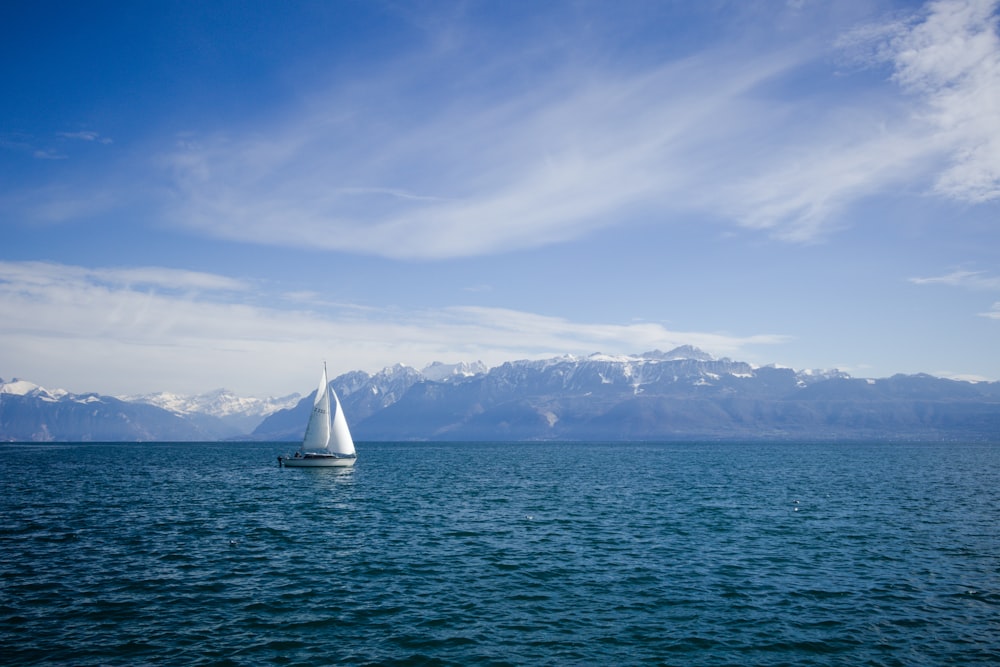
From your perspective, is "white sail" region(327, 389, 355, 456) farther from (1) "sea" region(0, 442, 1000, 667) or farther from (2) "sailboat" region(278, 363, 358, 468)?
(1) "sea" region(0, 442, 1000, 667)

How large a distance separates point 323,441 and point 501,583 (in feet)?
287

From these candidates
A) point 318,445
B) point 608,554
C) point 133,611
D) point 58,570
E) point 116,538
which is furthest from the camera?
point 318,445

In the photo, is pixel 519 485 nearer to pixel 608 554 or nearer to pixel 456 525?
pixel 456 525

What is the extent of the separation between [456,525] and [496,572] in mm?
16456

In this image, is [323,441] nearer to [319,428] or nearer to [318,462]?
[319,428]

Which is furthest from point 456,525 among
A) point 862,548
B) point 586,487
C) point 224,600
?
point 586,487

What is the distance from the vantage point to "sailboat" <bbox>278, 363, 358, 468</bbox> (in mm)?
110875

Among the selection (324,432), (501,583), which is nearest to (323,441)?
(324,432)

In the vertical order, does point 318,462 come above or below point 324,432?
below

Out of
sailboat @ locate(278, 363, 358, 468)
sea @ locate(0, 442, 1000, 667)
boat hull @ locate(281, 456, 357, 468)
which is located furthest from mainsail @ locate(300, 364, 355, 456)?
sea @ locate(0, 442, 1000, 667)

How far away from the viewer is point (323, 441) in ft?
372

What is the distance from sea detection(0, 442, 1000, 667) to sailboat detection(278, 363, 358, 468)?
156 ft

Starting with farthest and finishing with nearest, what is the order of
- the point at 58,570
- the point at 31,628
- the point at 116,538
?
the point at 116,538
the point at 58,570
the point at 31,628

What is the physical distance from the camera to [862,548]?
40719mm
